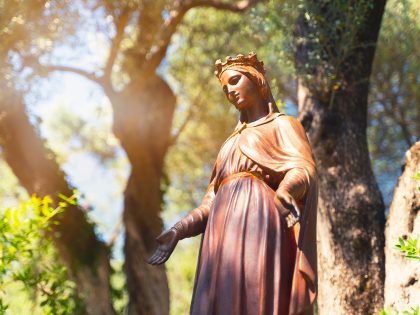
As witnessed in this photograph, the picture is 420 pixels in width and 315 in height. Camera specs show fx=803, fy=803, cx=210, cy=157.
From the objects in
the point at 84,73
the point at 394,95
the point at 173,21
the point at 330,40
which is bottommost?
the point at 330,40

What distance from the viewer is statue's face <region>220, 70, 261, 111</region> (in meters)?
5.38

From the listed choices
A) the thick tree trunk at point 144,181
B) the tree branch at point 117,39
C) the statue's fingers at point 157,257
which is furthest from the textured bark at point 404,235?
the tree branch at point 117,39

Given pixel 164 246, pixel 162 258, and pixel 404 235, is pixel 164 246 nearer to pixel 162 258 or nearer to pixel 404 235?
pixel 162 258

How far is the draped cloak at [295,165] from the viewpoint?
4.61m

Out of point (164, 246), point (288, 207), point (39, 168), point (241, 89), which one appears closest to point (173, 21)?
point (39, 168)

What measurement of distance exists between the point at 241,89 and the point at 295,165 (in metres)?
0.73

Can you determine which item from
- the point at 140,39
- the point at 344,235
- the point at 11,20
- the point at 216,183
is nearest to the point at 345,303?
the point at 344,235

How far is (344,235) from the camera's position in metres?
7.88

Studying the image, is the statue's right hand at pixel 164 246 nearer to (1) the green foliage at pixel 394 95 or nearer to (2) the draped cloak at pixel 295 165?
(2) the draped cloak at pixel 295 165

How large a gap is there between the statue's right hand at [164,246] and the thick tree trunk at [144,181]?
19.2ft

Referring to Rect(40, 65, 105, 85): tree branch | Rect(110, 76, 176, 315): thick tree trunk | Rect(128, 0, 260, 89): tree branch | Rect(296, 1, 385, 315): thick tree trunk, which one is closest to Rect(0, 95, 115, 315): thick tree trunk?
Rect(110, 76, 176, 315): thick tree trunk

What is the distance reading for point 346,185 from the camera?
317 inches

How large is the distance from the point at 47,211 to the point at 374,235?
10.4ft

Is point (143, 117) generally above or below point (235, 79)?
above
